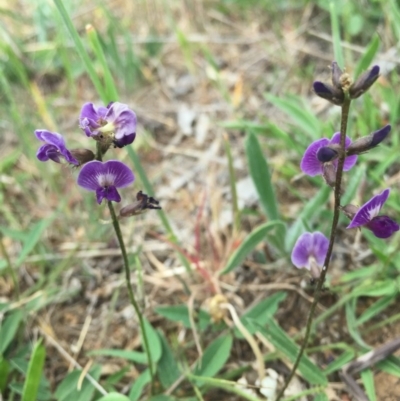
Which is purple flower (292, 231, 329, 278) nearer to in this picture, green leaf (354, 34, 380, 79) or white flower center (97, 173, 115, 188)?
white flower center (97, 173, 115, 188)

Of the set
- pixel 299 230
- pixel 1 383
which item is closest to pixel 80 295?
pixel 1 383

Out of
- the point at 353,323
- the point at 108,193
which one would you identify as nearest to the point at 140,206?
the point at 108,193

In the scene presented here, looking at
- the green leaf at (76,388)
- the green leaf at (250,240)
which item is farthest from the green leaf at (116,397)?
the green leaf at (250,240)

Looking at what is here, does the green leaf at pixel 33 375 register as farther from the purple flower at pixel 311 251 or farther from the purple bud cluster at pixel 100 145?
the purple flower at pixel 311 251

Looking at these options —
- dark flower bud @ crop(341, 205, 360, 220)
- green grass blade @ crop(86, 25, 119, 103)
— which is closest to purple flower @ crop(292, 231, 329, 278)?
dark flower bud @ crop(341, 205, 360, 220)

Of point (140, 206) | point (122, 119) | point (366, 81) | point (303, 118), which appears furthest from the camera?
point (303, 118)

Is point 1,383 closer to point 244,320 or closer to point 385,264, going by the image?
point 244,320

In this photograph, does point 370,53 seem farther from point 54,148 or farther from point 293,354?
point 54,148
